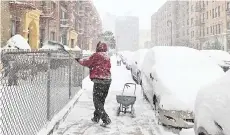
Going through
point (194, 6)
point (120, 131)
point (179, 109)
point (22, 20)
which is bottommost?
point (120, 131)

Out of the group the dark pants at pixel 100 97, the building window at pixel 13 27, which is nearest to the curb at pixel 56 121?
the dark pants at pixel 100 97

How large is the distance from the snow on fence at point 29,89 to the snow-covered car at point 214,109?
2370mm

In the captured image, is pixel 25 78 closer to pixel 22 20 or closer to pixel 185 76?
pixel 185 76

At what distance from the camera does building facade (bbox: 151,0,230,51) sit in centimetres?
5147

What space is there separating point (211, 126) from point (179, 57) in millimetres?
5239

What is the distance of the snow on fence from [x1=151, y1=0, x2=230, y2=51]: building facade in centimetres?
4660

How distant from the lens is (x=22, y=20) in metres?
23.5

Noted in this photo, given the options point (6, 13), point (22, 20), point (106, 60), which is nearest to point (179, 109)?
point (106, 60)

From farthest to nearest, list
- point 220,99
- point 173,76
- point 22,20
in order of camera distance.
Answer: point 22,20 → point 173,76 → point 220,99

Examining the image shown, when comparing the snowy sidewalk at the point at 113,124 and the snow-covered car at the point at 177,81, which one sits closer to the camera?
the snow-covered car at the point at 177,81

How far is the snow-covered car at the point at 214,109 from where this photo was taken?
3406mm

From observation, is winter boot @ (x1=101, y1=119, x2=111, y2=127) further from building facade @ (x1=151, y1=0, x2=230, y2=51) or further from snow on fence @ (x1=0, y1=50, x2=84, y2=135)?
building facade @ (x1=151, y1=0, x2=230, y2=51)

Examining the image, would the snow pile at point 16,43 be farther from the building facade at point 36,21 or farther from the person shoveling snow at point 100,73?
the person shoveling snow at point 100,73

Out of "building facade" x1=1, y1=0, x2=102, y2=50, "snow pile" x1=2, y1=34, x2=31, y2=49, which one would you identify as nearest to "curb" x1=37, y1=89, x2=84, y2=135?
"snow pile" x1=2, y1=34, x2=31, y2=49
